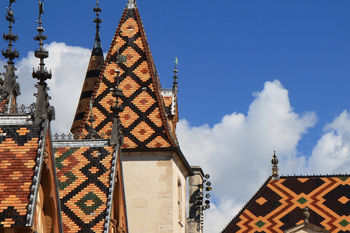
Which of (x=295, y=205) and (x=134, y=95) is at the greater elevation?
(x=134, y=95)

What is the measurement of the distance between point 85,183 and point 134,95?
9352 mm

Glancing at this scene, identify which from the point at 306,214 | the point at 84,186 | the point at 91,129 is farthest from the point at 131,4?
the point at 84,186

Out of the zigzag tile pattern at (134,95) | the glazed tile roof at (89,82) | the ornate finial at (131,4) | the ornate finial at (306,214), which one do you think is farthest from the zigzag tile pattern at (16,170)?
the ornate finial at (306,214)

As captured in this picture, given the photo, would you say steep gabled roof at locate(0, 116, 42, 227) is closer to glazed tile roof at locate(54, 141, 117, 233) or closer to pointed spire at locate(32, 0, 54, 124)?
pointed spire at locate(32, 0, 54, 124)

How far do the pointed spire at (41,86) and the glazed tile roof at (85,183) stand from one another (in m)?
4.47

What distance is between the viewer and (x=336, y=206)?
1499 inches

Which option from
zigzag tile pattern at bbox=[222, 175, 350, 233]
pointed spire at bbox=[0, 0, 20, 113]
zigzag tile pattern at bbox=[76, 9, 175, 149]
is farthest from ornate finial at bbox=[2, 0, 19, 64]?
zigzag tile pattern at bbox=[222, 175, 350, 233]

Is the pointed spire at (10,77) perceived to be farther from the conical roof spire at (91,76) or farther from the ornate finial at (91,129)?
the conical roof spire at (91,76)

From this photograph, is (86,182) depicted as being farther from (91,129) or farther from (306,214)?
(306,214)

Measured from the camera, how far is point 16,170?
1529 centimetres

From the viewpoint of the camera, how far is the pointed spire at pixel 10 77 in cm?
2091

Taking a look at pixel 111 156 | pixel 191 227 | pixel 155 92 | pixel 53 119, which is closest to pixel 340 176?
pixel 191 227

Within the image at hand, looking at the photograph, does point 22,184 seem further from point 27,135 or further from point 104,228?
point 104,228

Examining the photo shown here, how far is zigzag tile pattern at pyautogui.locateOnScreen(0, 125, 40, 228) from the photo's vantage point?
578 inches
